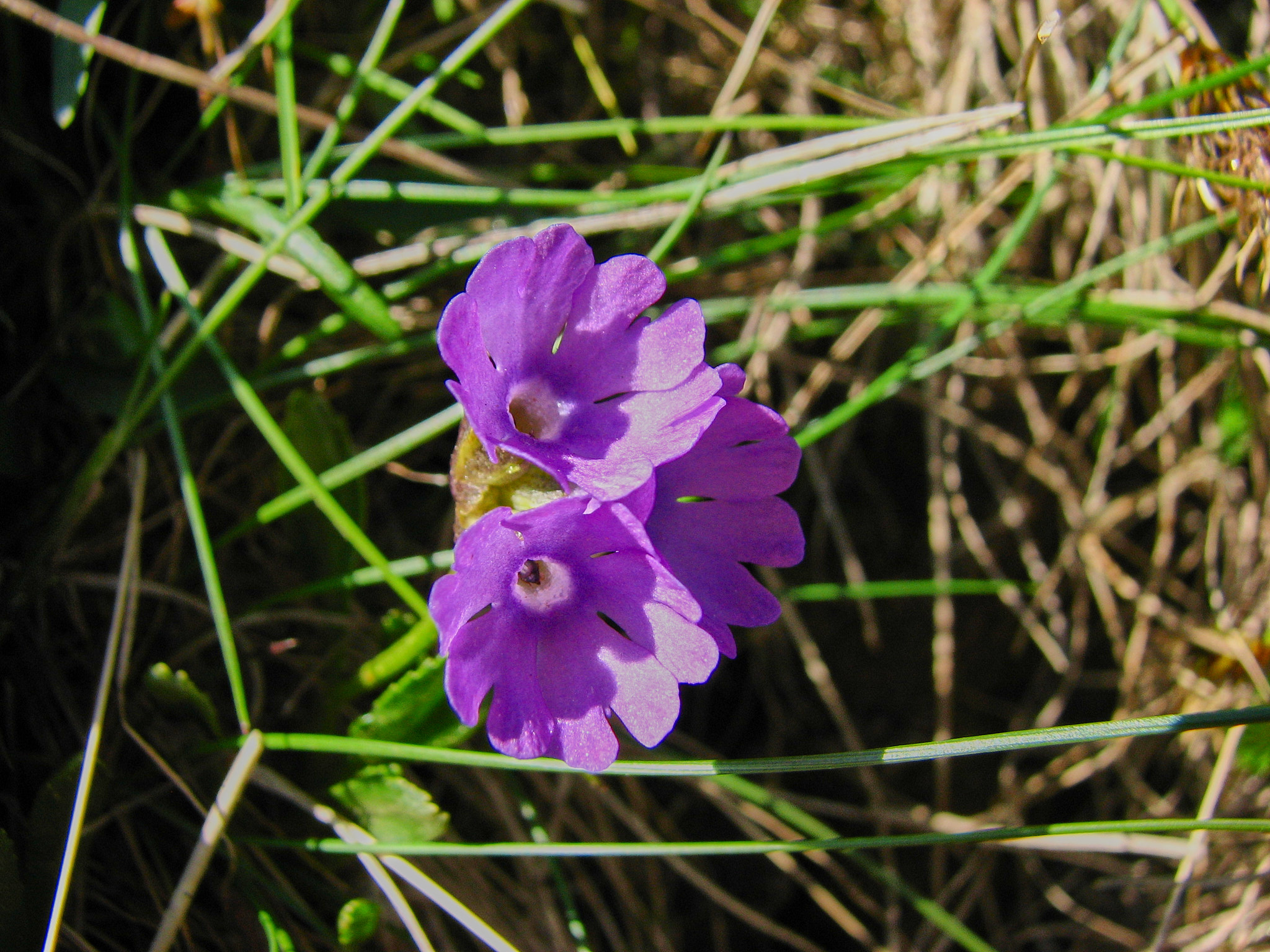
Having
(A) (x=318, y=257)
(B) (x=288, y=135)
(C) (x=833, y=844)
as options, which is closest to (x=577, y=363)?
(A) (x=318, y=257)

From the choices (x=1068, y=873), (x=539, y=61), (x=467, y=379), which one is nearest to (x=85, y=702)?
(x=467, y=379)

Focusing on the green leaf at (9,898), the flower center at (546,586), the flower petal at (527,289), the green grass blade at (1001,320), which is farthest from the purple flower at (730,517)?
the green leaf at (9,898)

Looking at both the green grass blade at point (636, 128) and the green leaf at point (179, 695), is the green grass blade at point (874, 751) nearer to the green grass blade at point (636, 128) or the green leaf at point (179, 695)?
the green leaf at point (179, 695)

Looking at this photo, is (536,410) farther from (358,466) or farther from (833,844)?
(833,844)

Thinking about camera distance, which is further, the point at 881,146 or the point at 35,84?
the point at 35,84

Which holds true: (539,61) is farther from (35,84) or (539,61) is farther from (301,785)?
(301,785)

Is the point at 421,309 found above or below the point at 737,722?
above
